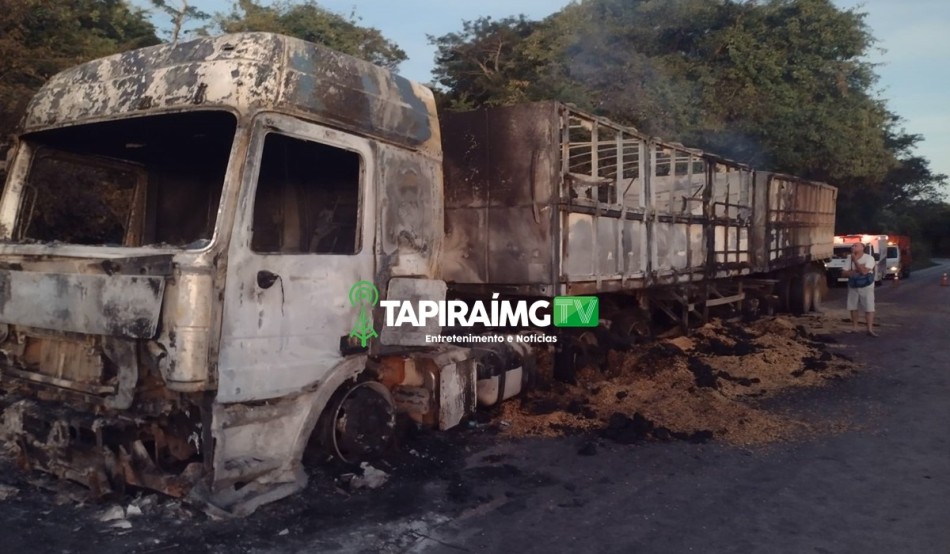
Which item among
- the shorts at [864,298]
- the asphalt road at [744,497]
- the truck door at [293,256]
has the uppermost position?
the truck door at [293,256]

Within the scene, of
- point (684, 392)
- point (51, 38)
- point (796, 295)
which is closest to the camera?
point (684, 392)

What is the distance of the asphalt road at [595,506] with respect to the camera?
386 cm

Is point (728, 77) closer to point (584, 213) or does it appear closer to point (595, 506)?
point (584, 213)

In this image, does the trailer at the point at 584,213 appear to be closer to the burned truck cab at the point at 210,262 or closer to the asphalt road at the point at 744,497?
the burned truck cab at the point at 210,262

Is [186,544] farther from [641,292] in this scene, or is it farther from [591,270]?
[641,292]

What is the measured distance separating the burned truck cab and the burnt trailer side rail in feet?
3.66

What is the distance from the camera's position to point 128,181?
517 centimetres

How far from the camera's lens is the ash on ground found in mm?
5977

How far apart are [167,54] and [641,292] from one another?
573 cm

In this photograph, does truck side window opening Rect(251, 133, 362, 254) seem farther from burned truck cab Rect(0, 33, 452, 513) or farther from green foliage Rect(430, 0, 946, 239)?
green foliage Rect(430, 0, 946, 239)

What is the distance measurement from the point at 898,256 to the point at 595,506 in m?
27.4

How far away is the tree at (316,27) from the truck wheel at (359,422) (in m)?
17.1

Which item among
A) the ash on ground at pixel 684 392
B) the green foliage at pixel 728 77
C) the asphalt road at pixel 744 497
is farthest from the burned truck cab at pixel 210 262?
the green foliage at pixel 728 77

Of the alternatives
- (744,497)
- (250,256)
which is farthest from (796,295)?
(250,256)
